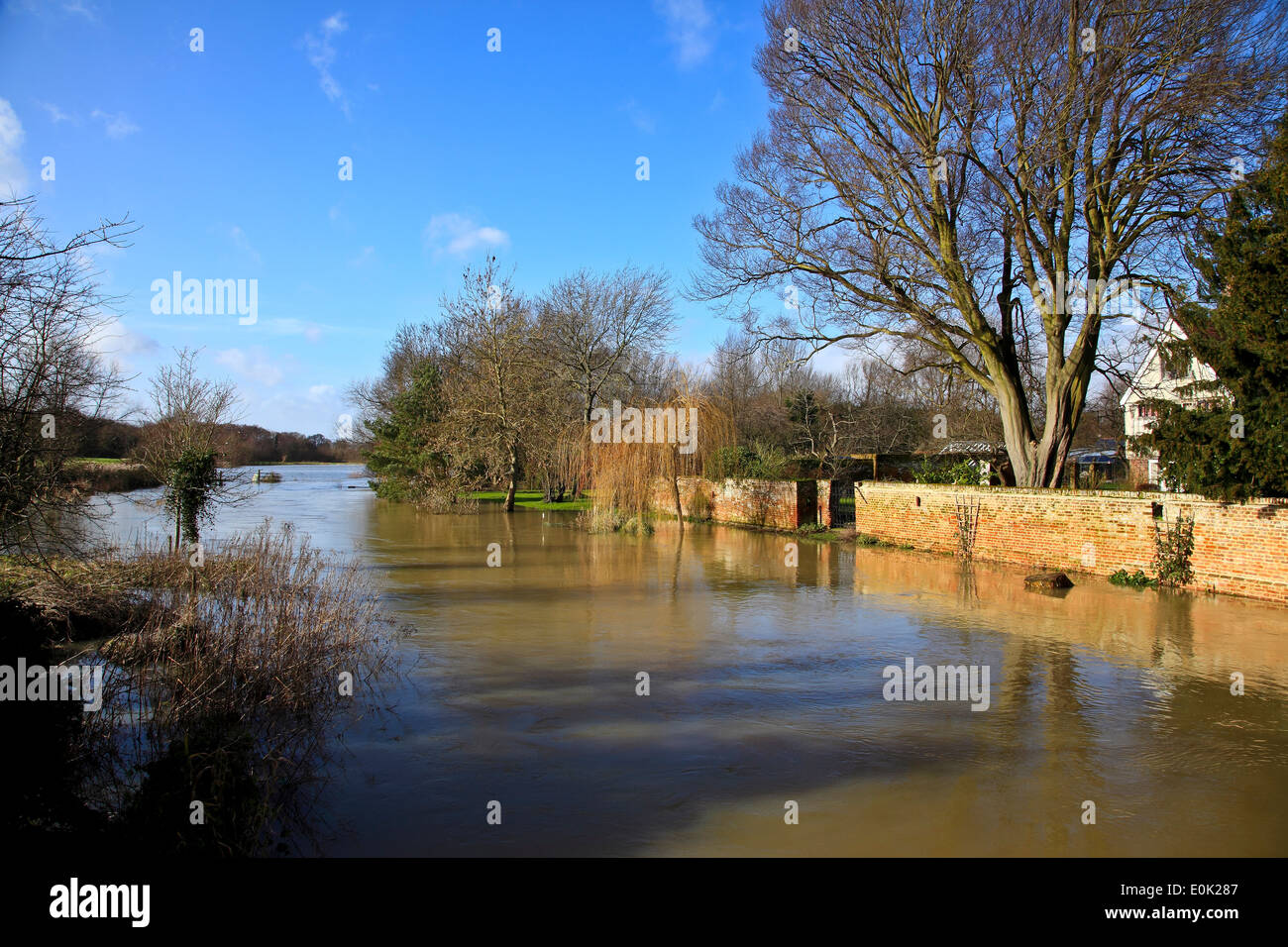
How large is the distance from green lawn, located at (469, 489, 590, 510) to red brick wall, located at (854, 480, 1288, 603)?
12.1 m

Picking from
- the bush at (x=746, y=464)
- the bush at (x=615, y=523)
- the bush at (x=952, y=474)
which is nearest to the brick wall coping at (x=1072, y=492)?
the bush at (x=952, y=474)

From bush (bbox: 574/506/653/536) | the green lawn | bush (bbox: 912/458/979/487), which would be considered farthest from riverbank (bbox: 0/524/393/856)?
the green lawn

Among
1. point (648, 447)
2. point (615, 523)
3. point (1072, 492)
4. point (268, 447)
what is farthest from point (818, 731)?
point (268, 447)

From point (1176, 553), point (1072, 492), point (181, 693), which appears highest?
point (1072, 492)

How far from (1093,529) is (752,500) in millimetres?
13006

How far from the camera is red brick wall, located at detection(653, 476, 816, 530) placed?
2483 centimetres

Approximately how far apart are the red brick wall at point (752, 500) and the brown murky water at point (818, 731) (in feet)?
35.9

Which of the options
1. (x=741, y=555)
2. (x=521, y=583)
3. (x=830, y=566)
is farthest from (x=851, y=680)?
(x=741, y=555)

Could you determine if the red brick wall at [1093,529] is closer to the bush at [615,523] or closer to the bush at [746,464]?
the bush at [746,464]

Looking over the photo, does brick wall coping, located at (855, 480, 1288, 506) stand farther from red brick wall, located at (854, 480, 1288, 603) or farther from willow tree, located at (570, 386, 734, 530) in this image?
willow tree, located at (570, 386, 734, 530)

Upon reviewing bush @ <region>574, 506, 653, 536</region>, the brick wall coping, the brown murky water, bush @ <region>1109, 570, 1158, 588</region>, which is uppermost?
the brick wall coping

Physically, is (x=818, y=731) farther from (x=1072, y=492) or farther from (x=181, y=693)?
(x=1072, y=492)

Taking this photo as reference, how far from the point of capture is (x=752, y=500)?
89.0ft
